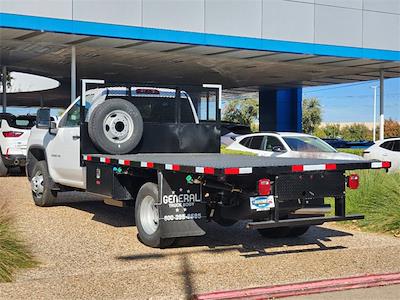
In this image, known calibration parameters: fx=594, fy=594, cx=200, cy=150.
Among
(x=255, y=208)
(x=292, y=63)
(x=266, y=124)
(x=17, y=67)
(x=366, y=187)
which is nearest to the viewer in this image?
(x=255, y=208)

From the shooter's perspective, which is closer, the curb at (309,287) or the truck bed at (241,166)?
the curb at (309,287)

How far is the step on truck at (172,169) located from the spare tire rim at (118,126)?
15 mm

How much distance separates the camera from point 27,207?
11.5m

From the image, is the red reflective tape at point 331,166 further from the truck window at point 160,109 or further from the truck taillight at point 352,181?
the truck window at point 160,109

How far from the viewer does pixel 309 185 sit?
23.6 feet

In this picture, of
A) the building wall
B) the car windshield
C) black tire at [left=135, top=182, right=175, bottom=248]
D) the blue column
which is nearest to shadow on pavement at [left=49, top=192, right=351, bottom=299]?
black tire at [left=135, top=182, right=175, bottom=248]

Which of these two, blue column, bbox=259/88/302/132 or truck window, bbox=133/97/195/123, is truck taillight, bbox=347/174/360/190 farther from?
blue column, bbox=259/88/302/132

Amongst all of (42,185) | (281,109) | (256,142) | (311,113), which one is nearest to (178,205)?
(42,185)

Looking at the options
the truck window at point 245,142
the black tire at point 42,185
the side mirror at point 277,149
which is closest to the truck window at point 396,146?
the side mirror at point 277,149

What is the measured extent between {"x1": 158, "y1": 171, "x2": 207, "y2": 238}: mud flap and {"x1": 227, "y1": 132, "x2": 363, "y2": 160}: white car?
7.03 m

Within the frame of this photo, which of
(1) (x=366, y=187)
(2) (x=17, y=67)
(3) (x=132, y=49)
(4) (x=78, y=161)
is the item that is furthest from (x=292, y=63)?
(4) (x=78, y=161)

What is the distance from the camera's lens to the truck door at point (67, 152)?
32.4 feet

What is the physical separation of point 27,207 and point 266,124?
2917 cm

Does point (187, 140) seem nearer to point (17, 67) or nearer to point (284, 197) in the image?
point (284, 197)
